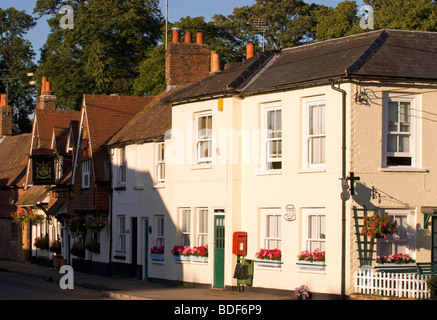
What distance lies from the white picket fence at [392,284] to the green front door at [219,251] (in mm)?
5799

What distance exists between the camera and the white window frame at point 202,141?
28.7m

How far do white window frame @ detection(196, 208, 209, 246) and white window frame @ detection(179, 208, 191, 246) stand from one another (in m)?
0.59

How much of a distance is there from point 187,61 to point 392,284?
17.6 metres

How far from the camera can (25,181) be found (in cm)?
5009

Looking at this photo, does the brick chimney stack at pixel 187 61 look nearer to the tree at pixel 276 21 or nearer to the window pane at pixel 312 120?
the window pane at pixel 312 120

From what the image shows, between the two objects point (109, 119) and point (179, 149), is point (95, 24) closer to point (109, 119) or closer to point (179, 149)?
point (109, 119)

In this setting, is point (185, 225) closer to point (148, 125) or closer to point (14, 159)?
point (148, 125)

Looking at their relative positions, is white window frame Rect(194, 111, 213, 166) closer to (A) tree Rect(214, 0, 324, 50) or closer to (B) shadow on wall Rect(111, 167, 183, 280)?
(B) shadow on wall Rect(111, 167, 183, 280)

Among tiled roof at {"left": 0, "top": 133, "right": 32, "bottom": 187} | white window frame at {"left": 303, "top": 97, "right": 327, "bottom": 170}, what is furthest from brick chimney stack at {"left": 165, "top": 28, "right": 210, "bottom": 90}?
A: tiled roof at {"left": 0, "top": 133, "right": 32, "bottom": 187}

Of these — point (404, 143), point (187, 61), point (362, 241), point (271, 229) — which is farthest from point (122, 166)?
point (362, 241)

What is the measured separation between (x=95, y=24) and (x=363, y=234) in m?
46.9

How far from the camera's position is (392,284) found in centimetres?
2261

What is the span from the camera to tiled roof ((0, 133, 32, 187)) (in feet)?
169

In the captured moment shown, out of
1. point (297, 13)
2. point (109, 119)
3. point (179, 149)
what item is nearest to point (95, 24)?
point (297, 13)
